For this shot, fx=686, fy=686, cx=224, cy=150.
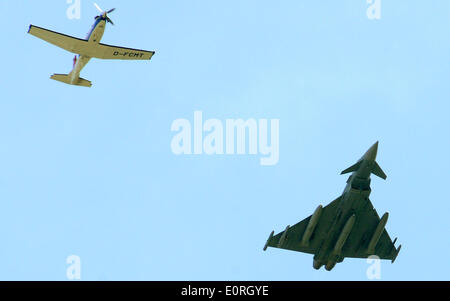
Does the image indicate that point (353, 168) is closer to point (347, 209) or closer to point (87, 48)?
point (347, 209)

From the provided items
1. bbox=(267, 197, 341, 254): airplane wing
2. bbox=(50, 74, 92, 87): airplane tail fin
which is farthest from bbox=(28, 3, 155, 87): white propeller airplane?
bbox=(267, 197, 341, 254): airplane wing

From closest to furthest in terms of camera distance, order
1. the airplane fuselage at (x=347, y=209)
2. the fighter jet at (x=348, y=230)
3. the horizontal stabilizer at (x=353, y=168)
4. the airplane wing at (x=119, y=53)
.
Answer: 1. the airplane fuselage at (x=347, y=209)
2. the horizontal stabilizer at (x=353, y=168)
3. the fighter jet at (x=348, y=230)
4. the airplane wing at (x=119, y=53)

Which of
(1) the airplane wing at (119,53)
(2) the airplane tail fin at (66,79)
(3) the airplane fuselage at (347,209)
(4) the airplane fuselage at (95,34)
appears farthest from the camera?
(2) the airplane tail fin at (66,79)

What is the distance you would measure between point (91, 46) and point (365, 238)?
33.4 m

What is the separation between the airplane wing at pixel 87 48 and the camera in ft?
225

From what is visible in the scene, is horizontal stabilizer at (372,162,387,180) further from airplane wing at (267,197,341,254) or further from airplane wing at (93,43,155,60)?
airplane wing at (93,43,155,60)

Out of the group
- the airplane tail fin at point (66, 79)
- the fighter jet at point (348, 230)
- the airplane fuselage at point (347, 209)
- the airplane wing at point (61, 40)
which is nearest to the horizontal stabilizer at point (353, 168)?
the fighter jet at point (348, 230)

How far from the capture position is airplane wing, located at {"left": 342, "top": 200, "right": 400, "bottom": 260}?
6238 centimetres

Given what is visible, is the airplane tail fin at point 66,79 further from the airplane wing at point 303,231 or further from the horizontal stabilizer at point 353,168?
the horizontal stabilizer at point 353,168

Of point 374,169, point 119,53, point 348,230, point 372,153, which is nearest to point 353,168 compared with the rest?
point 374,169

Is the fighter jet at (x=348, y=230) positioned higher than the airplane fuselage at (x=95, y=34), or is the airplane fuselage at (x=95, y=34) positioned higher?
the airplane fuselage at (x=95, y=34)

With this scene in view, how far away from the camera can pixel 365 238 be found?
6488cm
